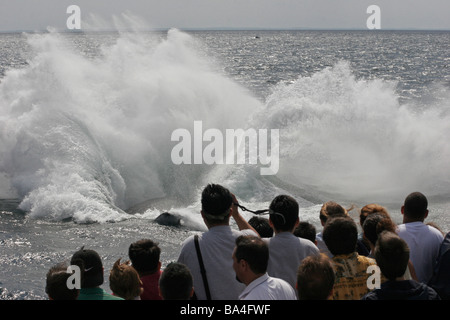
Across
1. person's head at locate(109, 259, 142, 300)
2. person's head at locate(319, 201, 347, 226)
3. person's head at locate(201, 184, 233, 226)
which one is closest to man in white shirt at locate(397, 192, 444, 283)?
person's head at locate(319, 201, 347, 226)

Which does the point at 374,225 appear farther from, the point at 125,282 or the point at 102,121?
the point at 102,121

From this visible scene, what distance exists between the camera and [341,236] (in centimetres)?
416

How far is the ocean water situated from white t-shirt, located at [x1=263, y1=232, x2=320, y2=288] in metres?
5.71

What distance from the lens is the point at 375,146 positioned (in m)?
17.0

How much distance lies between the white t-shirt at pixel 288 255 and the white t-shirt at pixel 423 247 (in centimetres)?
116

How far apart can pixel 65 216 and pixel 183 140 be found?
651cm

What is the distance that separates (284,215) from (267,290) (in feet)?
3.10

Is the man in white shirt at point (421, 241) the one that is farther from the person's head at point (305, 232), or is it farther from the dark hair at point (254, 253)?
the dark hair at point (254, 253)

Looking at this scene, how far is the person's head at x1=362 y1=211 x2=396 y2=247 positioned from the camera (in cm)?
462

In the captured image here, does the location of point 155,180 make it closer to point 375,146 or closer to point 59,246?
point 59,246

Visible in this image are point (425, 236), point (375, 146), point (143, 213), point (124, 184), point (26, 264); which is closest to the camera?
point (425, 236)

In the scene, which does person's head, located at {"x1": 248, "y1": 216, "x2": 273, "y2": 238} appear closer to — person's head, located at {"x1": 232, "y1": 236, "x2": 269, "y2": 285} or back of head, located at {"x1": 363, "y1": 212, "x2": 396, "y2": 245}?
back of head, located at {"x1": 363, "y1": 212, "x2": 396, "y2": 245}

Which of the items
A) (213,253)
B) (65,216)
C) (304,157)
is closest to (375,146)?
(304,157)

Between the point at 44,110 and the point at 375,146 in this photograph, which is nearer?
the point at 44,110
